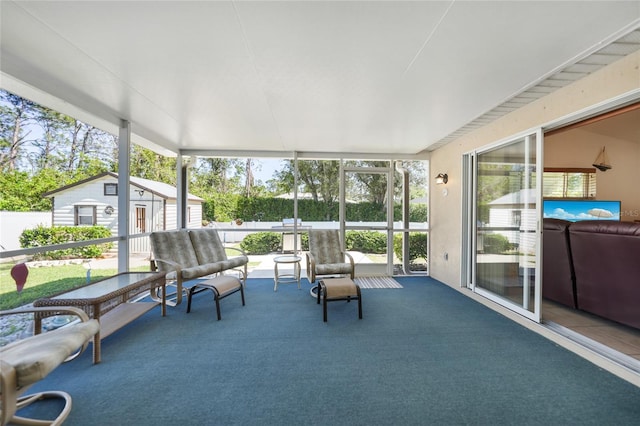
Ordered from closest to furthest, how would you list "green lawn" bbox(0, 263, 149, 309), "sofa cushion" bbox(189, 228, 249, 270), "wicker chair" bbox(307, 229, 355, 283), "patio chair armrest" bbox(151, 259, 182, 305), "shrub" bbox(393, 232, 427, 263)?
"green lawn" bbox(0, 263, 149, 309)
"patio chair armrest" bbox(151, 259, 182, 305)
"sofa cushion" bbox(189, 228, 249, 270)
"wicker chair" bbox(307, 229, 355, 283)
"shrub" bbox(393, 232, 427, 263)

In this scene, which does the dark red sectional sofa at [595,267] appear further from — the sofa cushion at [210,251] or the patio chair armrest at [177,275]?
the patio chair armrest at [177,275]

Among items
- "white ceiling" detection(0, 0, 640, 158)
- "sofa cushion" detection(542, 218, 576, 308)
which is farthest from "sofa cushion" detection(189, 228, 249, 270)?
"sofa cushion" detection(542, 218, 576, 308)

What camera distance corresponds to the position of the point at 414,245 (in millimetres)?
5547

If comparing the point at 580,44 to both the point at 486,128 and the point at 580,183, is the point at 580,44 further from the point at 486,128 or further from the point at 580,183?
the point at 580,183

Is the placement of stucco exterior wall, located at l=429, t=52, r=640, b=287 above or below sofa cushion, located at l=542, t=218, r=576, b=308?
above

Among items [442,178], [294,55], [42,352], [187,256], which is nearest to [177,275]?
[187,256]

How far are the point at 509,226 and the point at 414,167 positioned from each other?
2.49 metres

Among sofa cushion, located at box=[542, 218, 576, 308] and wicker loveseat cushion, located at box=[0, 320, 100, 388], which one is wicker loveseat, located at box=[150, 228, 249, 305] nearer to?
wicker loveseat cushion, located at box=[0, 320, 100, 388]

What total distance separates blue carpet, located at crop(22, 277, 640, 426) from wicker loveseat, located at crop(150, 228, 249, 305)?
2.12ft

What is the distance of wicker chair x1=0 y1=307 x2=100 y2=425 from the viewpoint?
4.15 ft

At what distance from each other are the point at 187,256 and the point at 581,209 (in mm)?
7038

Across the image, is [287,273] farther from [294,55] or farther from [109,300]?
[294,55]

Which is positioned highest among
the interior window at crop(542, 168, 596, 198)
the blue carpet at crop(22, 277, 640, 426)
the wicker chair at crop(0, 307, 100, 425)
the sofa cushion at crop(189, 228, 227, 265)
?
the interior window at crop(542, 168, 596, 198)

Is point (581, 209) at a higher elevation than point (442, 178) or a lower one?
lower
